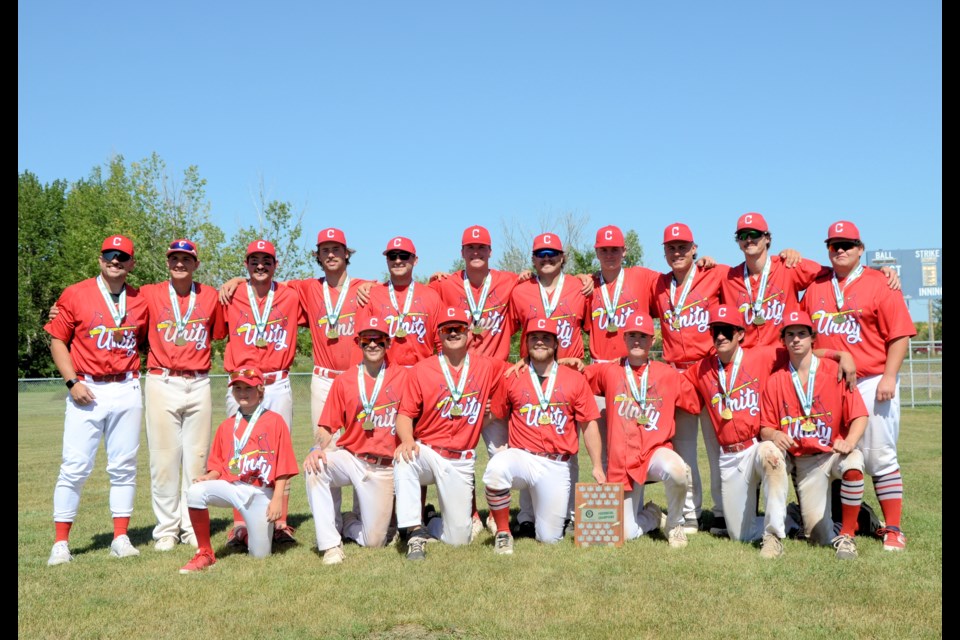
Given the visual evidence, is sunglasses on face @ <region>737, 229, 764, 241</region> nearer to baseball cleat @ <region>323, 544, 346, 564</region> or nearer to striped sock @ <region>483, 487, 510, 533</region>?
striped sock @ <region>483, 487, 510, 533</region>

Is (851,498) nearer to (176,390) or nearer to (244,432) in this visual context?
(244,432)

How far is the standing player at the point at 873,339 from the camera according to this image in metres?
6.95

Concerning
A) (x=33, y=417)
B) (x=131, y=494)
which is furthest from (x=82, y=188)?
(x=131, y=494)

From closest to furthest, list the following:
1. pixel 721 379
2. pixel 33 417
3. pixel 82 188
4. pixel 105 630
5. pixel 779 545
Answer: pixel 105 630, pixel 779 545, pixel 721 379, pixel 33 417, pixel 82 188

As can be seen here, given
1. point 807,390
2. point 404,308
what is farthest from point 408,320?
point 807,390

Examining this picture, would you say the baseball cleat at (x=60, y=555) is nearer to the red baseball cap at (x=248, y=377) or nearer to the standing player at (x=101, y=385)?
the standing player at (x=101, y=385)

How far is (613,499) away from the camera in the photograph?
717 centimetres

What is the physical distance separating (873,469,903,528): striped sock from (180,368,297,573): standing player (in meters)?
5.24

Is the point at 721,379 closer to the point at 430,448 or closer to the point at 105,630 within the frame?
the point at 430,448

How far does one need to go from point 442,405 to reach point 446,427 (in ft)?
0.70

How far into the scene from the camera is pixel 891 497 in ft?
23.0

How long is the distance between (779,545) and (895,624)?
Answer: 169 centimetres

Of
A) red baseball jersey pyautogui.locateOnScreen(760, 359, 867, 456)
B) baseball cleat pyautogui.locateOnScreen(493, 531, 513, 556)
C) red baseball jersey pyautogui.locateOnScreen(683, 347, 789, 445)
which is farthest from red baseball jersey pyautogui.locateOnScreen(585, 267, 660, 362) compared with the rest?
baseball cleat pyautogui.locateOnScreen(493, 531, 513, 556)

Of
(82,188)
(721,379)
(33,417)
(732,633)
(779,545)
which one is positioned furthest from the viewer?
(82,188)
